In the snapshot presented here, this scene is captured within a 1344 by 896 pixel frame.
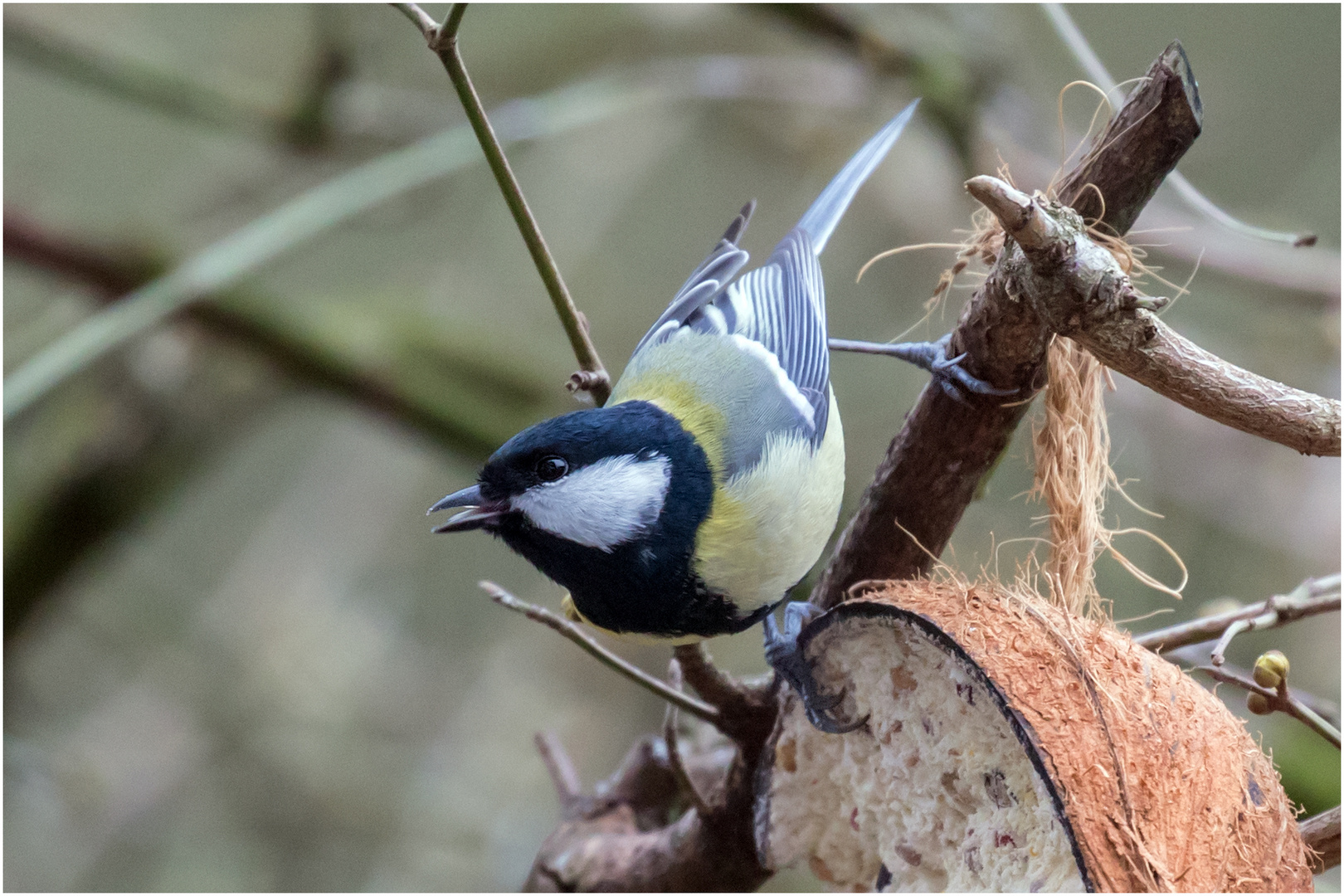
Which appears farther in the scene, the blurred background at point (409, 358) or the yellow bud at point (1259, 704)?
the blurred background at point (409, 358)

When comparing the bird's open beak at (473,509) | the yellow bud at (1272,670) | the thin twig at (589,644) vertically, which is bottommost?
the thin twig at (589,644)

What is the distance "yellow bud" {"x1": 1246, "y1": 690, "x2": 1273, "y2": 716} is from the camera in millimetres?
868

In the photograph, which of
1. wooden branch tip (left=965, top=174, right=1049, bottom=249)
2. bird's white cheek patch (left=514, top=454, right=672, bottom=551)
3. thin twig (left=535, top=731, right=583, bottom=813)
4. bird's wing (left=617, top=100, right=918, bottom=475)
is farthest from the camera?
thin twig (left=535, top=731, right=583, bottom=813)

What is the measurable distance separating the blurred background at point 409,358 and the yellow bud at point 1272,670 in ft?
2.24

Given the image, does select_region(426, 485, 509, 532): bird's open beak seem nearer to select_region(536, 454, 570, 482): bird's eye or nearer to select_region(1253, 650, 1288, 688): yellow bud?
select_region(536, 454, 570, 482): bird's eye

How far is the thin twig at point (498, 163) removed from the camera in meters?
0.82

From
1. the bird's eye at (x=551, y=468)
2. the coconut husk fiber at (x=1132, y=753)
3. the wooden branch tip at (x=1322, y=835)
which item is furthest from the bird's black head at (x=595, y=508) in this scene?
the wooden branch tip at (x=1322, y=835)

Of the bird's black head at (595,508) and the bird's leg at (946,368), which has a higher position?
the bird's leg at (946,368)

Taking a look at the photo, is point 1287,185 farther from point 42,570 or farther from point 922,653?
point 42,570

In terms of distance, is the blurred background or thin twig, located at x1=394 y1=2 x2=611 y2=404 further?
the blurred background

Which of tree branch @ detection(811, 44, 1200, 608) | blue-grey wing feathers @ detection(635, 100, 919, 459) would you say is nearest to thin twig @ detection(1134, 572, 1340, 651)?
tree branch @ detection(811, 44, 1200, 608)

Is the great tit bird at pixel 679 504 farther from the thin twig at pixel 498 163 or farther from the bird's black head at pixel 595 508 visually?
the thin twig at pixel 498 163

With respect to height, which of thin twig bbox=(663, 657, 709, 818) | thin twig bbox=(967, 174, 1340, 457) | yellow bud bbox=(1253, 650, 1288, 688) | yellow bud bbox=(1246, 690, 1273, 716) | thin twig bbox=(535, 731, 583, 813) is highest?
thin twig bbox=(967, 174, 1340, 457)

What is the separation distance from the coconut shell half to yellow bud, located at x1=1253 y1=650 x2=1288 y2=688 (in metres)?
0.04
